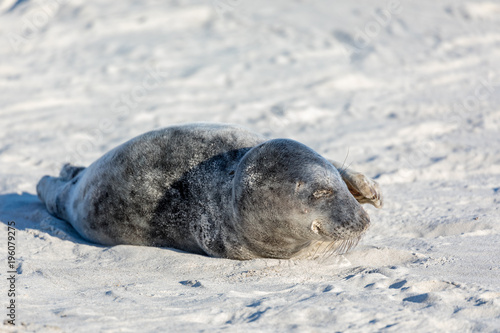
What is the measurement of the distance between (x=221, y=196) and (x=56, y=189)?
6.36ft

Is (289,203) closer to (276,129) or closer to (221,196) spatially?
(221,196)

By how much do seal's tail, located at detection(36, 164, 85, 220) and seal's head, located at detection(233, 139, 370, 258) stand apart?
190 cm

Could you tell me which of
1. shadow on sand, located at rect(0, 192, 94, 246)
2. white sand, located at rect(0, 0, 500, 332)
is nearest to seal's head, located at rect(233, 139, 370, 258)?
white sand, located at rect(0, 0, 500, 332)

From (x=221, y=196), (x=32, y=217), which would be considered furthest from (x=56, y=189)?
(x=221, y=196)

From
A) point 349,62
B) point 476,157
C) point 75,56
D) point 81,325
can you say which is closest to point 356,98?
point 349,62

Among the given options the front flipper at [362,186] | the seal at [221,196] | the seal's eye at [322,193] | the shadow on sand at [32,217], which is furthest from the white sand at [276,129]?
the seal's eye at [322,193]

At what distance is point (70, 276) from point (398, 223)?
245 cm

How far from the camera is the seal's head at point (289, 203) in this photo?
11.5 feet

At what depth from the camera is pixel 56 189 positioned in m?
5.15

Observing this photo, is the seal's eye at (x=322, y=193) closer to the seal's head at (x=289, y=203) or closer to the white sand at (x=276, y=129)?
the seal's head at (x=289, y=203)

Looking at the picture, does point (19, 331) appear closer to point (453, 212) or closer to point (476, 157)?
point (453, 212)

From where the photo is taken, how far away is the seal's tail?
4988 millimetres

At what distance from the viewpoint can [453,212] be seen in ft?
15.4

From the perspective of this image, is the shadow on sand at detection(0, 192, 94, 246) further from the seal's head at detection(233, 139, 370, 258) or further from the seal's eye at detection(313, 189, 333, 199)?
the seal's eye at detection(313, 189, 333, 199)
